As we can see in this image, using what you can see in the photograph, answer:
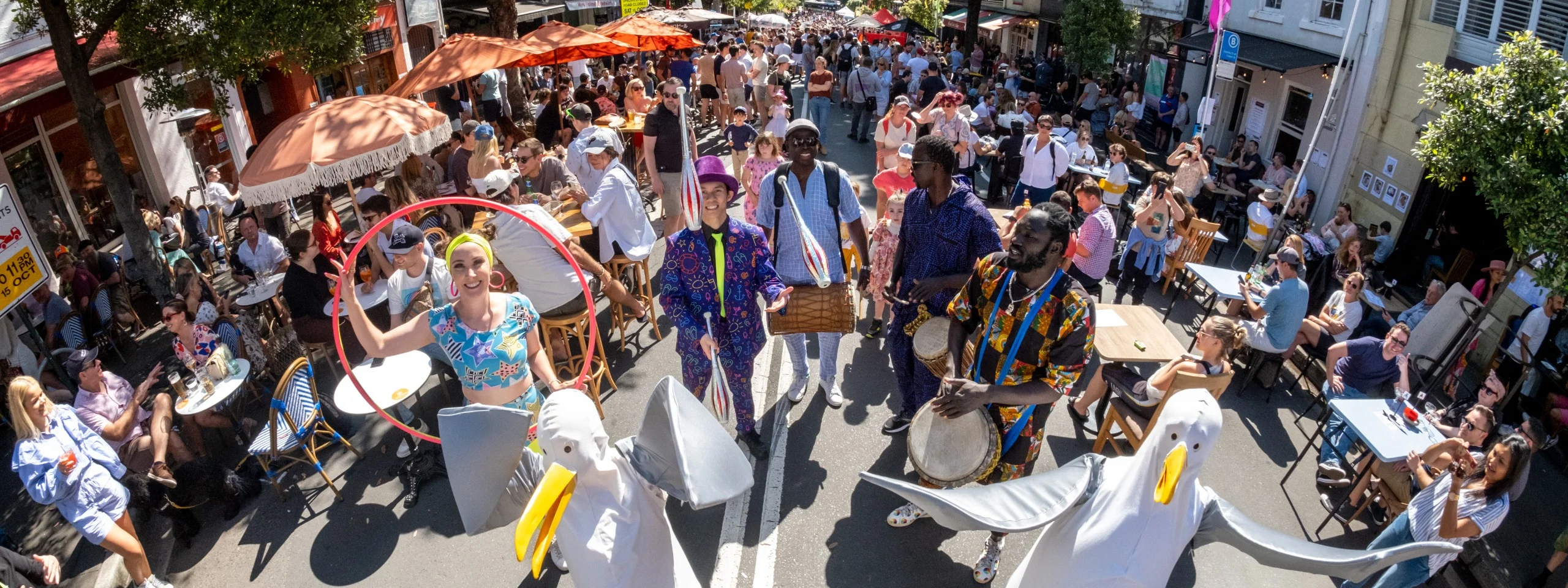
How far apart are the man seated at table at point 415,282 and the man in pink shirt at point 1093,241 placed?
478 cm

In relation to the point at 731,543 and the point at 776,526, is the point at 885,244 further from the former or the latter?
the point at 731,543

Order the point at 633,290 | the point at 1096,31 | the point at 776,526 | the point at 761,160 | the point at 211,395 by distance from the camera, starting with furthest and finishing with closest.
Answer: the point at 1096,31
the point at 761,160
the point at 633,290
the point at 211,395
the point at 776,526

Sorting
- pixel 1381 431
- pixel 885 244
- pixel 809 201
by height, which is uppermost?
pixel 809 201

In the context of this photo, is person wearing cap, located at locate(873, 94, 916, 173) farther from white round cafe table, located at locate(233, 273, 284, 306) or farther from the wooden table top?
white round cafe table, located at locate(233, 273, 284, 306)

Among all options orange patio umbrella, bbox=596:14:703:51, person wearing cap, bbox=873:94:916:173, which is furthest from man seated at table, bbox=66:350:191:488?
orange patio umbrella, bbox=596:14:703:51

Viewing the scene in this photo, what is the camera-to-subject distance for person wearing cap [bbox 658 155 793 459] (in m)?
4.60

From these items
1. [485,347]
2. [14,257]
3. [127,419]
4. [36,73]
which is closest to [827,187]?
[485,347]

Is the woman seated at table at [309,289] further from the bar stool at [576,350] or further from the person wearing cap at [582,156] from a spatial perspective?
the person wearing cap at [582,156]

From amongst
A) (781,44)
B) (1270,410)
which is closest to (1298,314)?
(1270,410)

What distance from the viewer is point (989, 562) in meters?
4.43

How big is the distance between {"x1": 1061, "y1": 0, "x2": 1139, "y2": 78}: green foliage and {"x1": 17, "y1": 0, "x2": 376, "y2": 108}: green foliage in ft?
54.4

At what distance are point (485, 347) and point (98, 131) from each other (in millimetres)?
5240

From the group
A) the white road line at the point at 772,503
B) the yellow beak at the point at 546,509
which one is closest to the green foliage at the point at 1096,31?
the white road line at the point at 772,503

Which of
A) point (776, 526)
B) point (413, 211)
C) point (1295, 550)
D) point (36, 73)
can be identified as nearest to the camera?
point (1295, 550)
